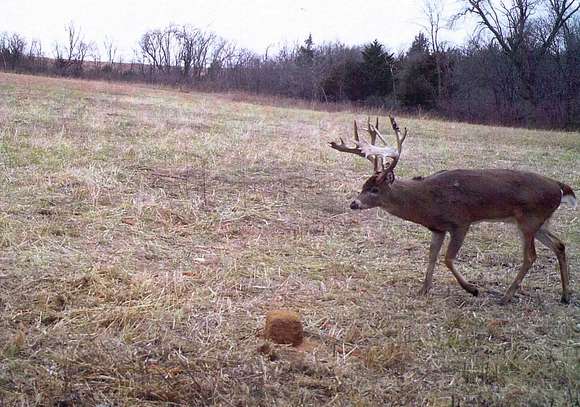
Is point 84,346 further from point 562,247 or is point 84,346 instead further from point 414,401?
point 562,247

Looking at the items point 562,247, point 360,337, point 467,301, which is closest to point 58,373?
point 360,337

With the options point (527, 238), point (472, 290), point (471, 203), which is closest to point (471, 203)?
point (471, 203)

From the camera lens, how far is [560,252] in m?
5.86

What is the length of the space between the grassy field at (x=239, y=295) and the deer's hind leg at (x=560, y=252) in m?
0.16

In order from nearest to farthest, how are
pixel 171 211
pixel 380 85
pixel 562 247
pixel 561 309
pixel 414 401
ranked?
1. pixel 414 401
2. pixel 561 309
3. pixel 562 247
4. pixel 171 211
5. pixel 380 85

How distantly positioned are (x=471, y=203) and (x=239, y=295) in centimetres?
222

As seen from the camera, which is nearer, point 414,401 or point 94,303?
point 414,401

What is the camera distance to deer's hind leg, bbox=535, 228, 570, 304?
5605 millimetres

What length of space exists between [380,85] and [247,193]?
31.3 metres

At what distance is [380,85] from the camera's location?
3881 cm

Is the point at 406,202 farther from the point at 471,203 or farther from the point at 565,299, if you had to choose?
the point at 565,299

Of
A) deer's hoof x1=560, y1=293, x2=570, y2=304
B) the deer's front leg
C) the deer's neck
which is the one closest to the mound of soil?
the deer's front leg

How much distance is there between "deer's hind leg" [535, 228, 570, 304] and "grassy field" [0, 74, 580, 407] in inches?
6.2

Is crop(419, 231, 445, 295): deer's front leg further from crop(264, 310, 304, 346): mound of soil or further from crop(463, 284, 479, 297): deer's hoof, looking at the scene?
crop(264, 310, 304, 346): mound of soil
